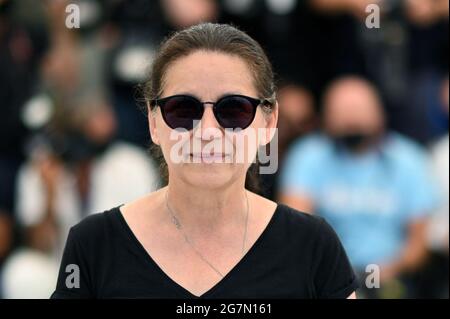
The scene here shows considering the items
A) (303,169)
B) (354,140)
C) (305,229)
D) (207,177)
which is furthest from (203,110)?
(354,140)

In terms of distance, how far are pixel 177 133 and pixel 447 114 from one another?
3347 mm

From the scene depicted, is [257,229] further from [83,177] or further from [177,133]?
[83,177]

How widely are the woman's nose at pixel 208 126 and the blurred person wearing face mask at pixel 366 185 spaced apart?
2.70m

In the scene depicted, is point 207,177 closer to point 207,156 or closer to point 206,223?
point 207,156

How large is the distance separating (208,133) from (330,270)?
1.54 ft

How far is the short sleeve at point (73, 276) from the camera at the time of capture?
220 centimetres

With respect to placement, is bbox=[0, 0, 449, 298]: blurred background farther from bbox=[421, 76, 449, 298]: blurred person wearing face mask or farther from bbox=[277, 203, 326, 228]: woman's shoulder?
bbox=[277, 203, 326, 228]: woman's shoulder

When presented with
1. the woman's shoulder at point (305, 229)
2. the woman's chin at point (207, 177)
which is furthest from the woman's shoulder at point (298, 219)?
the woman's chin at point (207, 177)

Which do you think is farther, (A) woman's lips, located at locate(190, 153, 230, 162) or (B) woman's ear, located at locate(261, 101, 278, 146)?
(B) woman's ear, located at locate(261, 101, 278, 146)

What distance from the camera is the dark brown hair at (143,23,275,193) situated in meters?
2.32

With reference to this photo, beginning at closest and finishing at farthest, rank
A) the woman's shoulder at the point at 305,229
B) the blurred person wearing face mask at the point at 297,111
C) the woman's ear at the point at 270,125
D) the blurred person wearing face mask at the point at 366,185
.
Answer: the woman's shoulder at the point at 305,229 → the woman's ear at the point at 270,125 → the blurred person wearing face mask at the point at 366,185 → the blurred person wearing face mask at the point at 297,111

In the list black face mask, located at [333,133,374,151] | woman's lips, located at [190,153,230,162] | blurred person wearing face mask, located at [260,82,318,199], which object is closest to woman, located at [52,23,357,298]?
woman's lips, located at [190,153,230,162]

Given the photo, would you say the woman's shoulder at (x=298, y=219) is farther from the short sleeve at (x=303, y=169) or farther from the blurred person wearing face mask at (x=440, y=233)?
the blurred person wearing face mask at (x=440, y=233)

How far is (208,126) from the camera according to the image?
223 centimetres
